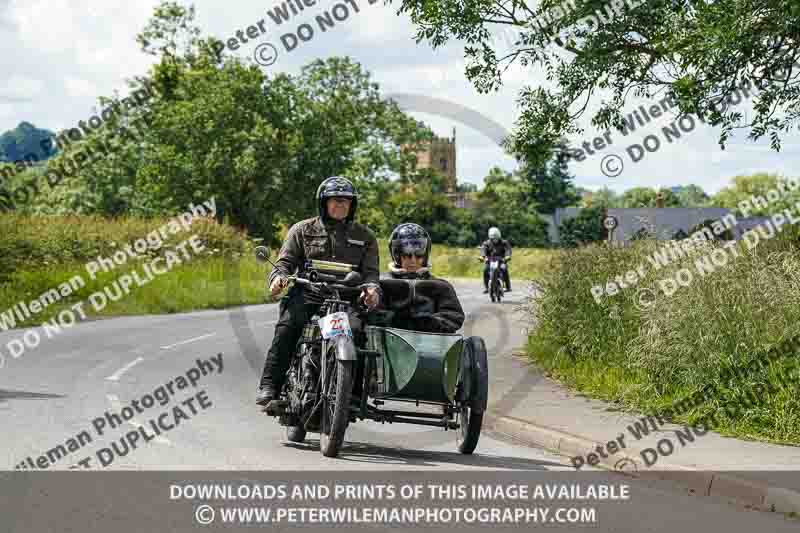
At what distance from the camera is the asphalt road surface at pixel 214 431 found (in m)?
7.86

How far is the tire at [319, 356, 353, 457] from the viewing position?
27.2 feet

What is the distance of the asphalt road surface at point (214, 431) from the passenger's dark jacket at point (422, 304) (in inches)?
41.6

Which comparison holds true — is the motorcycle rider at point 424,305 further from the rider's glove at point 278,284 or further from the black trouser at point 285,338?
the rider's glove at point 278,284

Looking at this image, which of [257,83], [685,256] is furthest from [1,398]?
[257,83]

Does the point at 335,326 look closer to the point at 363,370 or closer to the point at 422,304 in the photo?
the point at 363,370

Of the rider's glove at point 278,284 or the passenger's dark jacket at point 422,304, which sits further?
the passenger's dark jacket at point 422,304

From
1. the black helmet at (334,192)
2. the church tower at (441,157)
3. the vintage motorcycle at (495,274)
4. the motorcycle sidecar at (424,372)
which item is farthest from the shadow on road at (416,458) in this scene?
the church tower at (441,157)

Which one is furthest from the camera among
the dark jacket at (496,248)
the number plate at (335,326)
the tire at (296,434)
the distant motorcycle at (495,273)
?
the dark jacket at (496,248)

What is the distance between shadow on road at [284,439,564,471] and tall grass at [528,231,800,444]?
2281 mm

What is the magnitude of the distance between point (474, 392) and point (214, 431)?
268 centimetres

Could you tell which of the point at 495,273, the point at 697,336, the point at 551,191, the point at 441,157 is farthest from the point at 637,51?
the point at 551,191

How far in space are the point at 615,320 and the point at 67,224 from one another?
21.3 m

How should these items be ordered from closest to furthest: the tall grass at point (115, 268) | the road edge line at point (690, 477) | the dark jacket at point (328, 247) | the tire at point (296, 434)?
the road edge line at point (690, 477)
the tire at point (296, 434)
the dark jacket at point (328, 247)
the tall grass at point (115, 268)

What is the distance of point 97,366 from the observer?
15773 millimetres
